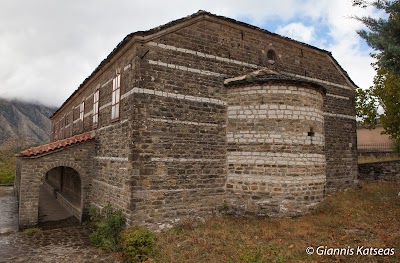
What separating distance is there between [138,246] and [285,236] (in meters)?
3.79

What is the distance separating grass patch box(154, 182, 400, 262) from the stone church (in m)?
0.63

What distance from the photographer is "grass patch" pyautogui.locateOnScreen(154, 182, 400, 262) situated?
630 cm

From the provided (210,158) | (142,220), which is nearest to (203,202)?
(210,158)

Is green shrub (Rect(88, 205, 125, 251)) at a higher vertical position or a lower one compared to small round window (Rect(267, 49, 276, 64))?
lower

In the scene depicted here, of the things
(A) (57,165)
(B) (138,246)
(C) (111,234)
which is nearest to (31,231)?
(A) (57,165)

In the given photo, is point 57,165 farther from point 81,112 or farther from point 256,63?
point 256,63

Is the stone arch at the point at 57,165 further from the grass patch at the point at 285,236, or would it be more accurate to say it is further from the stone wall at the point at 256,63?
the stone wall at the point at 256,63

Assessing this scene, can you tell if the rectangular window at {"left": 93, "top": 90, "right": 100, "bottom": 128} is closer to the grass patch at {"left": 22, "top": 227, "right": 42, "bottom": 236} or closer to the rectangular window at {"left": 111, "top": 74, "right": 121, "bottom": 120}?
the rectangular window at {"left": 111, "top": 74, "right": 121, "bottom": 120}

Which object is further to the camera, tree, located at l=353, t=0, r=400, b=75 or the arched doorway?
the arched doorway

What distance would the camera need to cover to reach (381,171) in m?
16.4

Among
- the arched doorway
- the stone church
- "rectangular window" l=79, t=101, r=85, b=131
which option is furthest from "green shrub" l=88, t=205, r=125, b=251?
"rectangular window" l=79, t=101, r=85, b=131

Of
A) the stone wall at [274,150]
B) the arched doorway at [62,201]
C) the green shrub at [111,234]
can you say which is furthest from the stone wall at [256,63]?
the arched doorway at [62,201]

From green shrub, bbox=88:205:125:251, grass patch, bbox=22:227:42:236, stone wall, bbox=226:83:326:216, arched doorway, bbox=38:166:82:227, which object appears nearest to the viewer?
green shrub, bbox=88:205:125:251

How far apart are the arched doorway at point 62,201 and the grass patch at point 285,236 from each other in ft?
18.8
